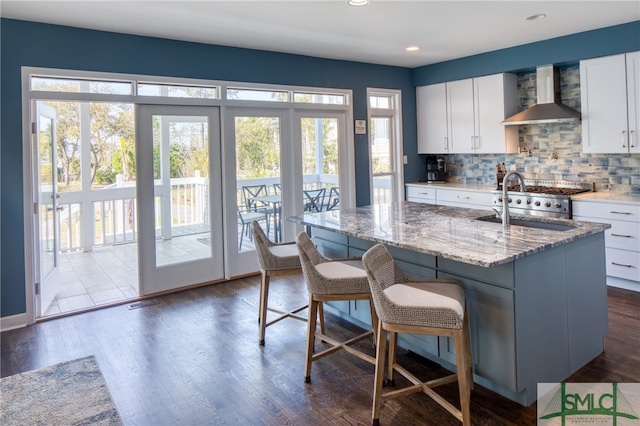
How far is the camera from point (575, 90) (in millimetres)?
5098

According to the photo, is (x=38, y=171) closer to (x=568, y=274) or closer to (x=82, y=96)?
(x=82, y=96)

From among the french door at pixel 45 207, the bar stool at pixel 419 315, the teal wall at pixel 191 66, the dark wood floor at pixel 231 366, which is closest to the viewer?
the bar stool at pixel 419 315

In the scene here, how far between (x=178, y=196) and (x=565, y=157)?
15.0ft

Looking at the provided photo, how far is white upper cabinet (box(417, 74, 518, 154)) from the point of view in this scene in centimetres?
556

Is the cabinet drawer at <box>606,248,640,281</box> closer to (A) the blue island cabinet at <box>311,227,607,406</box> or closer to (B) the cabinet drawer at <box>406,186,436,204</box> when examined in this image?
(A) the blue island cabinet at <box>311,227,607,406</box>

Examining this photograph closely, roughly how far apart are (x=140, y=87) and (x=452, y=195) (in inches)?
159

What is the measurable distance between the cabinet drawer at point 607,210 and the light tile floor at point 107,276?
11.8 ft

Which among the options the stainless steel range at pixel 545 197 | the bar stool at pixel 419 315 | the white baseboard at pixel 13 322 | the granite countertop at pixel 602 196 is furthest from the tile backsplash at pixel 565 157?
the white baseboard at pixel 13 322

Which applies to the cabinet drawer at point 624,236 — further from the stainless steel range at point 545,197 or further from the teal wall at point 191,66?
the teal wall at point 191,66

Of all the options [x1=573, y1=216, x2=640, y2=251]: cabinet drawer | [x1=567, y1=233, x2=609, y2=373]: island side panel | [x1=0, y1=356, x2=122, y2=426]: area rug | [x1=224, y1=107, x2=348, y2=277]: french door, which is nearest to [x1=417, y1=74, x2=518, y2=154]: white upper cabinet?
[x1=224, y1=107, x2=348, y2=277]: french door

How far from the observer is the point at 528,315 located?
230 cm

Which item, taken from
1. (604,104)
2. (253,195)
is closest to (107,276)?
(253,195)

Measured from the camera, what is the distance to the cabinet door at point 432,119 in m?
6.26

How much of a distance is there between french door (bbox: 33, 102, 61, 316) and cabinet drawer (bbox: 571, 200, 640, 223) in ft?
17.2
